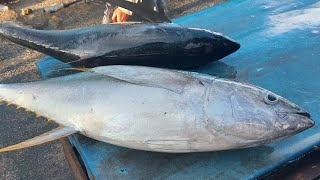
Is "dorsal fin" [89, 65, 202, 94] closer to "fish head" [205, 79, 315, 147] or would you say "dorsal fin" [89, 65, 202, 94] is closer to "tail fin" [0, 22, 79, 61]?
"fish head" [205, 79, 315, 147]

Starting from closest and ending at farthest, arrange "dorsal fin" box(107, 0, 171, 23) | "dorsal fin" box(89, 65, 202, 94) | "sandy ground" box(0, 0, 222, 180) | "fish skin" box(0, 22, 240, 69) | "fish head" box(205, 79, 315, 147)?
"fish head" box(205, 79, 315, 147)
"dorsal fin" box(89, 65, 202, 94)
"fish skin" box(0, 22, 240, 69)
"dorsal fin" box(107, 0, 171, 23)
"sandy ground" box(0, 0, 222, 180)

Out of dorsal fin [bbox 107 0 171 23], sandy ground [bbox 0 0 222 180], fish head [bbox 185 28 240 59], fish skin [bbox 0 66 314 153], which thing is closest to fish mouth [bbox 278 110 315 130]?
fish skin [bbox 0 66 314 153]

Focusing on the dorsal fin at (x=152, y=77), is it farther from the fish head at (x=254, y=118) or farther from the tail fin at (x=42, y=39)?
the tail fin at (x=42, y=39)

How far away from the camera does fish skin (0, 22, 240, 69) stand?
1957 mm

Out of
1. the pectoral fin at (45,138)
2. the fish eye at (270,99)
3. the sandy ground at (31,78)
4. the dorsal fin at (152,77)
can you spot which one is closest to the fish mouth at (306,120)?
the fish eye at (270,99)

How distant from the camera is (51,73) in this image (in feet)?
7.44

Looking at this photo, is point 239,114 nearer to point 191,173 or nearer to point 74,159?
point 191,173

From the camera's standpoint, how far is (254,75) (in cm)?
213

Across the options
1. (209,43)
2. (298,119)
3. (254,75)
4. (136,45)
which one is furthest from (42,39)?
(298,119)

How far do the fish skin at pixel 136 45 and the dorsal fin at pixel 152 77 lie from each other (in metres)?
0.27

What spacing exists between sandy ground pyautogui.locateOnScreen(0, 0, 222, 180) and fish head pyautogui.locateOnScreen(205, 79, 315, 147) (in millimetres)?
1179

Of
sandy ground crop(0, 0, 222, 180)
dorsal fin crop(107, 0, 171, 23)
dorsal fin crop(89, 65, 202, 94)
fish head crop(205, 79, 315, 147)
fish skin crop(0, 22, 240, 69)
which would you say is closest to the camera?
fish head crop(205, 79, 315, 147)

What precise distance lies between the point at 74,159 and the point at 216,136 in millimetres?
988

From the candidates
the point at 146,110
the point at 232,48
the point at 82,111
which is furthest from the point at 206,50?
the point at 82,111
